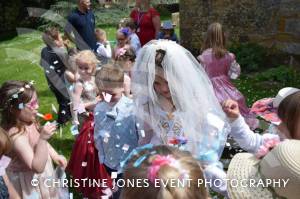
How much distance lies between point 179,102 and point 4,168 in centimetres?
127

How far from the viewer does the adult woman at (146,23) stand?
7035 millimetres

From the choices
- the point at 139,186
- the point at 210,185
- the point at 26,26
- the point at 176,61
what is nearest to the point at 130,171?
the point at 139,186

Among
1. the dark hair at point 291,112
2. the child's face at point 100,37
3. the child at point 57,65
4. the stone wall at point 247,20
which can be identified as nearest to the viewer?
the dark hair at point 291,112

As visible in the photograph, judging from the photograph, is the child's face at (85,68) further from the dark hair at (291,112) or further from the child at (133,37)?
the dark hair at (291,112)

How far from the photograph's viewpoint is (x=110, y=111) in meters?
3.45

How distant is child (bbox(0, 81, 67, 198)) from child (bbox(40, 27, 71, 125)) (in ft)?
8.67

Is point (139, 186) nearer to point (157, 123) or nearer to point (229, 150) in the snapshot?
point (157, 123)

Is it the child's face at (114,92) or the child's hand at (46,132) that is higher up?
the child's face at (114,92)

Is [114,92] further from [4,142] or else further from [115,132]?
[4,142]

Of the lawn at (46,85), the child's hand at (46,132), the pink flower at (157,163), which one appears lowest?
the lawn at (46,85)

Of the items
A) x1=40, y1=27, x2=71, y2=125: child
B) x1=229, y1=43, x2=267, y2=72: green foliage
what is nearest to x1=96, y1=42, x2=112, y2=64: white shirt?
x1=40, y1=27, x2=71, y2=125: child

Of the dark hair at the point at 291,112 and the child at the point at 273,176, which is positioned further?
the dark hair at the point at 291,112

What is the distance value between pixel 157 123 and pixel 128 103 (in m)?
0.62

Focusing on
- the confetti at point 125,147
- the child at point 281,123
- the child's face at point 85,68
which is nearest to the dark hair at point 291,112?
the child at point 281,123
